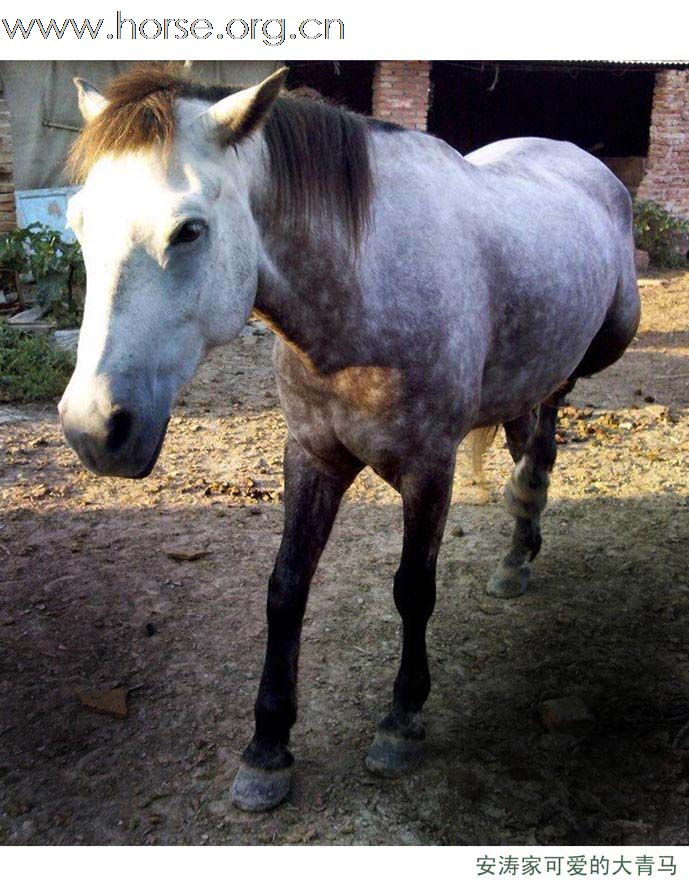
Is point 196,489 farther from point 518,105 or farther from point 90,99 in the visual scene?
point 518,105

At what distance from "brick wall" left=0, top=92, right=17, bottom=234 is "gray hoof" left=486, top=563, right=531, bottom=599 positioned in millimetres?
7066

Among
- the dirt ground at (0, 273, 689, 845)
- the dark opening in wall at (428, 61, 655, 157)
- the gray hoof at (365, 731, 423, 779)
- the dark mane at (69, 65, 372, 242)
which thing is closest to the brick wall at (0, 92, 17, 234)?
the dirt ground at (0, 273, 689, 845)

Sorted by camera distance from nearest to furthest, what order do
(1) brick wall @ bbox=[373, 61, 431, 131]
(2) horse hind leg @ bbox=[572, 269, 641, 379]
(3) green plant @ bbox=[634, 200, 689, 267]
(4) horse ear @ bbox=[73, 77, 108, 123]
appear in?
(4) horse ear @ bbox=[73, 77, 108, 123] < (2) horse hind leg @ bbox=[572, 269, 641, 379] < (1) brick wall @ bbox=[373, 61, 431, 131] < (3) green plant @ bbox=[634, 200, 689, 267]

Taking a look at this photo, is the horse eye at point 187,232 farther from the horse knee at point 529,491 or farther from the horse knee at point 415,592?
the horse knee at point 529,491

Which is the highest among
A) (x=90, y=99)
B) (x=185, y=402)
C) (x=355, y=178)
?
(x=90, y=99)

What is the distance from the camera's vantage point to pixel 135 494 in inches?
187

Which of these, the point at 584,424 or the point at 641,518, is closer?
the point at 641,518

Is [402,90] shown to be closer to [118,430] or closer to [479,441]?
[479,441]

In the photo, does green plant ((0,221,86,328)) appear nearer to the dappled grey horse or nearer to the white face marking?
the dappled grey horse

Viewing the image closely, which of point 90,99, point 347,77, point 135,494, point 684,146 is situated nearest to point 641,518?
point 135,494

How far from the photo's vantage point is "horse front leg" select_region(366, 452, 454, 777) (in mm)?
2582

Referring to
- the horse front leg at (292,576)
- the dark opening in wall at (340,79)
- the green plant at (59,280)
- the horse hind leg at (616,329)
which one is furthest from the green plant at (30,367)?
the dark opening in wall at (340,79)

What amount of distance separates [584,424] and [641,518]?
4.68ft

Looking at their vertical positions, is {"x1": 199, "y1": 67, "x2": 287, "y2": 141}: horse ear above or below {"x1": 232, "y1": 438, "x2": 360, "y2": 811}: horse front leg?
above
